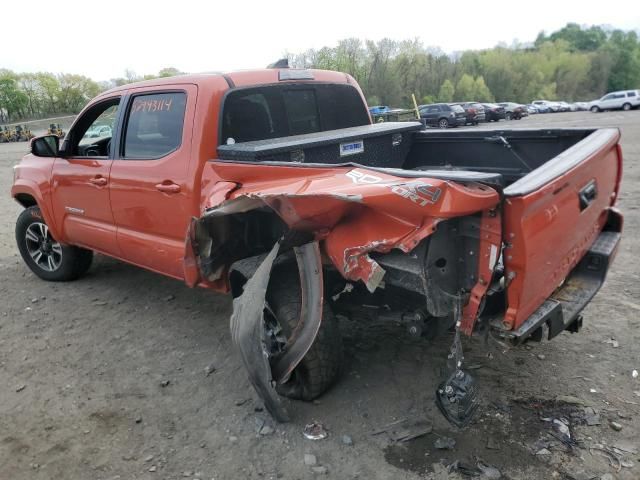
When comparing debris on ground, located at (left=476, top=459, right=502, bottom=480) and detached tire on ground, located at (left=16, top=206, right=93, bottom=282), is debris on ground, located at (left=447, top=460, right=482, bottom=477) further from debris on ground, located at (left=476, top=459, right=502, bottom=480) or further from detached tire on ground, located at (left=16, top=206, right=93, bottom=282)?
detached tire on ground, located at (left=16, top=206, right=93, bottom=282)

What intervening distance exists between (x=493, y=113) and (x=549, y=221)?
121 ft

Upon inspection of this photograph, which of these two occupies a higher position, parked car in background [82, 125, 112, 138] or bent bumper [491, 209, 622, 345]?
parked car in background [82, 125, 112, 138]

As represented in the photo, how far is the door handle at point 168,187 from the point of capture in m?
3.64

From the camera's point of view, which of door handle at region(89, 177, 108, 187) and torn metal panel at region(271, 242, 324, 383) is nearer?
torn metal panel at region(271, 242, 324, 383)

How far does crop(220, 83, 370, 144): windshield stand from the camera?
12.4 ft

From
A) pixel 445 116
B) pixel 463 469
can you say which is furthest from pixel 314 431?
pixel 445 116

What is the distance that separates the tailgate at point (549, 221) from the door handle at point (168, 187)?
2.31 m

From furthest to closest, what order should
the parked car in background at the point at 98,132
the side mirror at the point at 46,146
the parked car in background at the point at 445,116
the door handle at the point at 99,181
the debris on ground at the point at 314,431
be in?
the parked car in background at the point at 445,116, the side mirror at the point at 46,146, the parked car in background at the point at 98,132, the door handle at the point at 99,181, the debris on ground at the point at 314,431

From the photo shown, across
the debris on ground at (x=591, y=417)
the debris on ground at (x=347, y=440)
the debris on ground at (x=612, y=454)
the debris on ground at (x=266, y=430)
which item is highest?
the debris on ground at (x=266, y=430)

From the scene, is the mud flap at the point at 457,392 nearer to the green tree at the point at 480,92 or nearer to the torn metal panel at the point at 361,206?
the torn metal panel at the point at 361,206

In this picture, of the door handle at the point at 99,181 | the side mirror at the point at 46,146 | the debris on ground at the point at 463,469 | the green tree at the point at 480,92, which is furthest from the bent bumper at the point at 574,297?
the green tree at the point at 480,92

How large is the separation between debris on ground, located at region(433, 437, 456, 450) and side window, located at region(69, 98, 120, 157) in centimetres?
351

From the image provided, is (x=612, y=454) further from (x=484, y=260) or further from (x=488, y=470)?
(x=484, y=260)

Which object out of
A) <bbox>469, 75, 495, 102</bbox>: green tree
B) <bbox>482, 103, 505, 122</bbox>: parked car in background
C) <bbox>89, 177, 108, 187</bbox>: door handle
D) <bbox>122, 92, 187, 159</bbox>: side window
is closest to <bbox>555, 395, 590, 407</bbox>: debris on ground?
<bbox>122, 92, 187, 159</bbox>: side window
